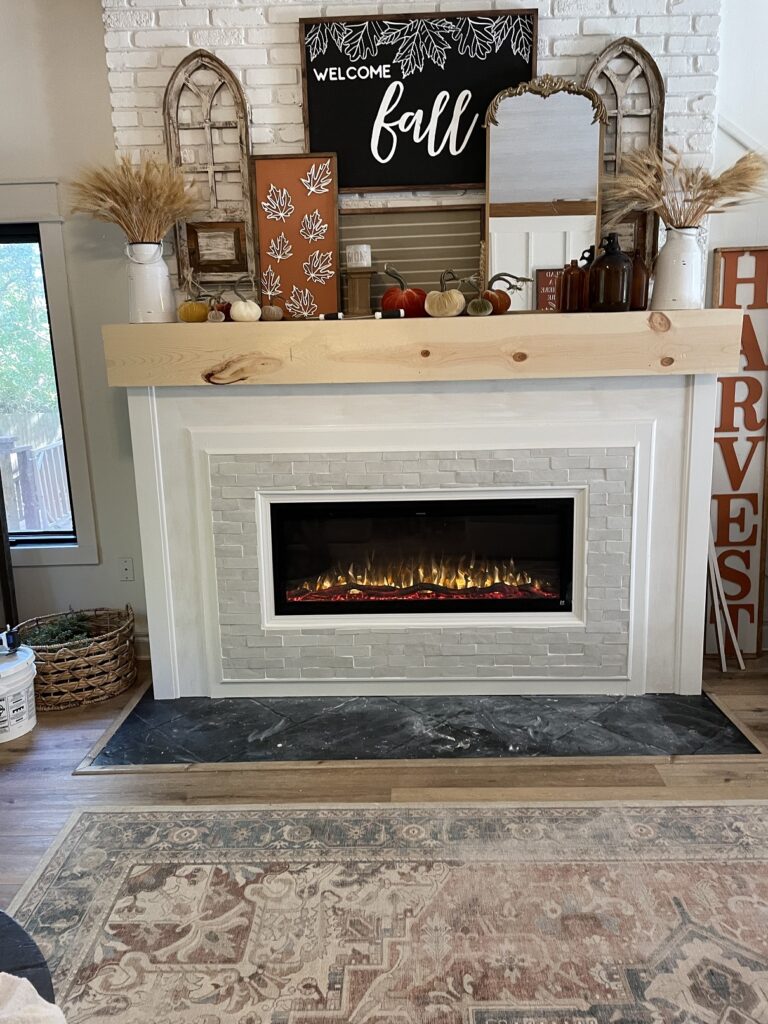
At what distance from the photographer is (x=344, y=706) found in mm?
2865

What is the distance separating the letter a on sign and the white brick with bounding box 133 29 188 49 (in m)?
2.19

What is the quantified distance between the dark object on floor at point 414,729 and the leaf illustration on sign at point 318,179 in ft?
6.34

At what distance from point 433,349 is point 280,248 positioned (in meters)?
0.82

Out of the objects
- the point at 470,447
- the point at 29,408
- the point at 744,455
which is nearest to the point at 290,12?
the point at 470,447

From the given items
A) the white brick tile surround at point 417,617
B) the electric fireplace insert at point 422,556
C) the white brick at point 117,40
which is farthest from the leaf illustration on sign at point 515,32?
the electric fireplace insert at point 422,556

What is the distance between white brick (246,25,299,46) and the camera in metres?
2.84

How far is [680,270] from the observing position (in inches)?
103

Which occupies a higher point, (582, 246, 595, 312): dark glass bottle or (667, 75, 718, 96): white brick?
(667, 75, 718, 96): white brick

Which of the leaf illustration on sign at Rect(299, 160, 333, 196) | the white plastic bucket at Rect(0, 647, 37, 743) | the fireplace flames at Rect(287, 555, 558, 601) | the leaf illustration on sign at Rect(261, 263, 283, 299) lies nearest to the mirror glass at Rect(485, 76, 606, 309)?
the leaf illustration on sign at Rect(299, 160, 333, 196)

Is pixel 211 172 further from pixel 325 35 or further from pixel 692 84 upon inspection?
pixel 692 84

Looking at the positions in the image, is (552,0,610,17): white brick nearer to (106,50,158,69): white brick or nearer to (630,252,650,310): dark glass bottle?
(630,252,650,310): dark glass bottle

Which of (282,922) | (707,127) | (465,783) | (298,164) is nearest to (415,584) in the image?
(465,783)

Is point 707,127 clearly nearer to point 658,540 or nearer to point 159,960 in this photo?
point 658,540

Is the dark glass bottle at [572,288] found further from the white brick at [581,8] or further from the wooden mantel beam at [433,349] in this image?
the white brick at [581,8]
